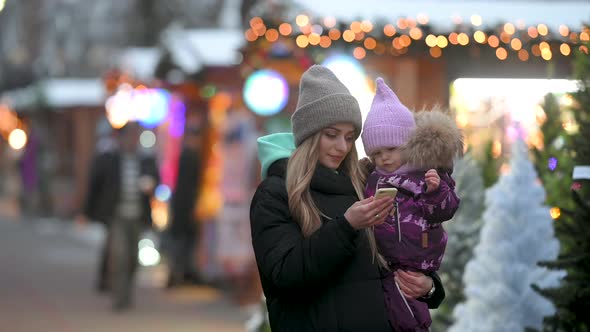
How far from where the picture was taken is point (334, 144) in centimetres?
457

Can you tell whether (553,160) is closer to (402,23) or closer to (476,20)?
(402,23)

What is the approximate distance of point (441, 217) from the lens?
450 centimetres

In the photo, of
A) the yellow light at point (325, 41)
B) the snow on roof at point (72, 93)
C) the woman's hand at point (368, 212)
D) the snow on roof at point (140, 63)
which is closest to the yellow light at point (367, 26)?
the yellow light at point (325, 41)

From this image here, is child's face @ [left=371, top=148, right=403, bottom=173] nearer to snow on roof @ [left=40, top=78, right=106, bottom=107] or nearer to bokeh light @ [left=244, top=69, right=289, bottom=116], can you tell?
bokeh light @ [left=244, top=69, right=289, bottom=116]

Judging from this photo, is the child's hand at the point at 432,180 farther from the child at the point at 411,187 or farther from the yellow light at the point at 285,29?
the yellow light at the point at 285,29

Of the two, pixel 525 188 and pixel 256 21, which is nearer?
pixel 525 188

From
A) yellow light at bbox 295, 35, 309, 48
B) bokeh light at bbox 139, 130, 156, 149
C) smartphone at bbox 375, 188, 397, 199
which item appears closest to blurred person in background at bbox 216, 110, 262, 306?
yellow light at bbox 295, 35, 309, 48

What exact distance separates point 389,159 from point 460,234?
3.98 m

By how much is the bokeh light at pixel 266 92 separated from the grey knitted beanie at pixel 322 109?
9.12 m

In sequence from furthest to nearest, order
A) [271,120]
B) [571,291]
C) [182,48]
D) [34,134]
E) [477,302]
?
[34,134]
[182,48]
[271,120]
[477,302]
[571,291]

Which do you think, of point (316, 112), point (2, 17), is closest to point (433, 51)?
point (316, 112)

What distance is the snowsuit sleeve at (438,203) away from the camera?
4.46 metres

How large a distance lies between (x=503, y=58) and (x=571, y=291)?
6.35 metres

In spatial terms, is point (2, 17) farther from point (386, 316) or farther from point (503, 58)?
point (386, 316)
